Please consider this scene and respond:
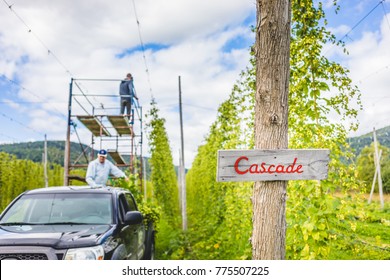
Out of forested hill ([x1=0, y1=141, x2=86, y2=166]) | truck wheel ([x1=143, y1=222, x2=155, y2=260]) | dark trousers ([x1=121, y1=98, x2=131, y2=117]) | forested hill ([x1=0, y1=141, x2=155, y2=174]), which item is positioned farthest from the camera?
forested hill ([x1=0, y1=141, x2=86, y2=166])

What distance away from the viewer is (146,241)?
644 centimetres

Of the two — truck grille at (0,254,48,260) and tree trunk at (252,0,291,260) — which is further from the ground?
tree trunk at (252,0,291,260)

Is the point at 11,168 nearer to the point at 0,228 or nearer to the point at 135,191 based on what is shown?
the point at 135,191

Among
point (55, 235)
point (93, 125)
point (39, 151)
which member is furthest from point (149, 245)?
point (39, 151)

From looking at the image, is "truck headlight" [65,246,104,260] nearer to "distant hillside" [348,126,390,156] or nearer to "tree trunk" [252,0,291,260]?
"tree trunk" [252,0,291,260]

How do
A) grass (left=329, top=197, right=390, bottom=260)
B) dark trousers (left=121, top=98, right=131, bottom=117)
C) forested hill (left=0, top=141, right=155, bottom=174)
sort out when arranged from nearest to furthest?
grass (left=329, top=197, right=390, bottom=260) < dark trousers (left=121, top=98, right=131, bottom=117) < forested hill (left=0, top=141, right=155, bottom=174)

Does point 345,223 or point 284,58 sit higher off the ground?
point 284,58

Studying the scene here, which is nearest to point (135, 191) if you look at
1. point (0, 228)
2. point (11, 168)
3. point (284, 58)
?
point (0, 228)

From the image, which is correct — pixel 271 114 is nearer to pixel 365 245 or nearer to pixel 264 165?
pixel 264 165

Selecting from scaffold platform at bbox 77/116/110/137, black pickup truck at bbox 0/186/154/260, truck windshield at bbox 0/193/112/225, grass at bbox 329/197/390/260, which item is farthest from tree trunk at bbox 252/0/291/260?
scaffold platform at bbox 77/116/110/137

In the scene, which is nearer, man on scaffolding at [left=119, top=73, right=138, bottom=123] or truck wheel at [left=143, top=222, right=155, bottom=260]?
truck wheel at [left=143, top=222, right=155, bottom=260]

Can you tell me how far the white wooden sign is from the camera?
8.30ft
